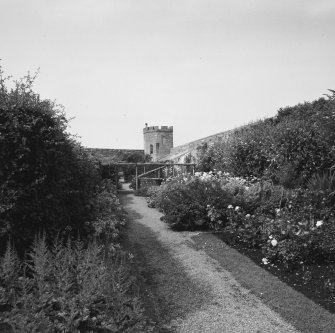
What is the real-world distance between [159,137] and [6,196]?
47624 millimetres

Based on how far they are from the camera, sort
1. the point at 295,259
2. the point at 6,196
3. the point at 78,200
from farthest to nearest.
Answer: the point at 78,200
the point at 295,259
the point at 6,196

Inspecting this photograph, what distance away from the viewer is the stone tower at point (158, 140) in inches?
2023

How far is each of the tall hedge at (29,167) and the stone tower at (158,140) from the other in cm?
4561

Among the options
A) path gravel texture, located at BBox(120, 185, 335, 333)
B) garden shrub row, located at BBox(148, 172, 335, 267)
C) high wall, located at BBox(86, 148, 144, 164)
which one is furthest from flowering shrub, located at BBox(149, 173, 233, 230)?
high wall, located at BBox(86, 148, 144, 164)

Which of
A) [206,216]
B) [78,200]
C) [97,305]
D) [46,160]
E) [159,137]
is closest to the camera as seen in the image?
[97,305]

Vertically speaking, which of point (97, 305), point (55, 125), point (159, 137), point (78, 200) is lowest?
point (97, 305)

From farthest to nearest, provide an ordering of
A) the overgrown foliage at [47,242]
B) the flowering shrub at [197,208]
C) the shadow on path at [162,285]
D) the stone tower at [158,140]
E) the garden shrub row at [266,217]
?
the stone tower at [158,140]
the flowering shrub at [197,208]
the garden shrub row at [266,217]
the shadow on path at [162,285]
the overgrown foliage at [47,242]

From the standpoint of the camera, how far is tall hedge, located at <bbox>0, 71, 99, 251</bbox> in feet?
15.1

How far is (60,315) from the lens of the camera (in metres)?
3.29

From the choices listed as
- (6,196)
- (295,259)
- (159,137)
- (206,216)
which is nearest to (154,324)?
(6,196)

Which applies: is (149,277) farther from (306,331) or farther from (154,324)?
(306,331)

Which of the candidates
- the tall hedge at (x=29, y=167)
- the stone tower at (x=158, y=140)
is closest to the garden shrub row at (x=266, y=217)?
the tall hedge at (x=29, y=167)

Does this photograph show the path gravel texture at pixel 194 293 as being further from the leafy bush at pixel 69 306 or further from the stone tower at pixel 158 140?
the stone tower at pixel 158 140

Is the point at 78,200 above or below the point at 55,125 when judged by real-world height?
below
